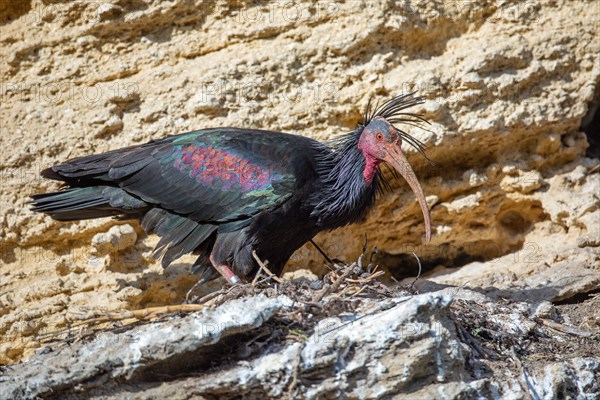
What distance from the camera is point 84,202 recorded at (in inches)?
298

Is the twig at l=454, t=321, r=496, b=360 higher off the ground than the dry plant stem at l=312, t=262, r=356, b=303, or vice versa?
the dry plant stem at l=312, t=262, r=356, b=303

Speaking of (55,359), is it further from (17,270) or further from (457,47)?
(457,47)

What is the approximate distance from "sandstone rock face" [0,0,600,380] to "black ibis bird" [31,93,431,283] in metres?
0.63

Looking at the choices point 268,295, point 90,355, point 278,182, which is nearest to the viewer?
point 90,355

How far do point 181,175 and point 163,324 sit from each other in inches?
75.8

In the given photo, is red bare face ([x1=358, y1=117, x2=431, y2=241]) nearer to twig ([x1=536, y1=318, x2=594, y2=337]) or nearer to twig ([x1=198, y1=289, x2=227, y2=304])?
twig ([x1=536, y1=318, x2=594, y2=337])

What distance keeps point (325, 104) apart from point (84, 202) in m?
Answer: 2.40

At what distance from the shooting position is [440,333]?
18.7 ft

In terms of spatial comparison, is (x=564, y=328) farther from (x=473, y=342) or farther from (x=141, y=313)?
(x=141, y=313)

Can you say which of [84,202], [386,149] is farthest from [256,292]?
[84,202]

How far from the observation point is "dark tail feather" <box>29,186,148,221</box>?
7.55m

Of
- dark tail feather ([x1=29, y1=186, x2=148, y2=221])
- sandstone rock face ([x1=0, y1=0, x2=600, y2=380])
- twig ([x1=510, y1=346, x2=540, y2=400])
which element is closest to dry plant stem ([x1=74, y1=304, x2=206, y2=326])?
dark tail feather ([x1=29, y1=186, x2=148, y2=221])

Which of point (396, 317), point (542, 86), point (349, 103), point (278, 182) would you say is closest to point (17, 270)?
point (278, 182)

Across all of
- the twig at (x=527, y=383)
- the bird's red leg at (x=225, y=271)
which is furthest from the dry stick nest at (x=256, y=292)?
the twig at (x=527, y=383)
